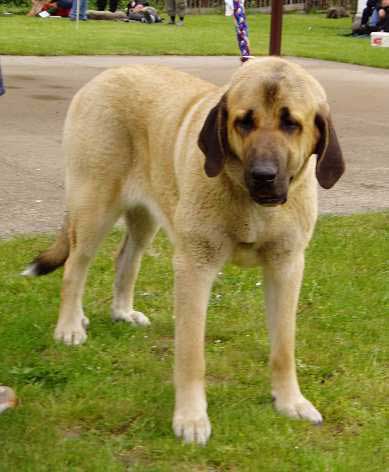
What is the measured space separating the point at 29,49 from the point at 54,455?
15772mm


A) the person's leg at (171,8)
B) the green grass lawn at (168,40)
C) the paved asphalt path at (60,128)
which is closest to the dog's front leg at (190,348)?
the paved asphalt path at (60,128)

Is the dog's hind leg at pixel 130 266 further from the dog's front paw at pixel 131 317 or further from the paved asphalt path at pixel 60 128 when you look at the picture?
the paved asphalt path at pixel 60 128

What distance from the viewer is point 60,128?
11.2 m

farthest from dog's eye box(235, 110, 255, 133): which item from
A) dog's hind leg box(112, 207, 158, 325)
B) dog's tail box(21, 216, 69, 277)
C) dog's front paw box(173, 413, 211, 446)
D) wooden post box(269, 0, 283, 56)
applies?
wooden post box(269, 0, 283, 56)

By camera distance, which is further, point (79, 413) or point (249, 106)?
point (79, 413)

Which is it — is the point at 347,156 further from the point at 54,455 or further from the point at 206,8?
the point at 206,8

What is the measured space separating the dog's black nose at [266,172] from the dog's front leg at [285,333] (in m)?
0.67

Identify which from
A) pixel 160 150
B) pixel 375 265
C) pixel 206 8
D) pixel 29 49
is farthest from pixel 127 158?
pixel 206 8

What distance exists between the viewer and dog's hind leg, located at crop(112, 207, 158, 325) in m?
5.47

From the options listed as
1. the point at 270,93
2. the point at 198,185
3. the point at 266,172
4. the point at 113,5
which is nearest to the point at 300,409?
the point at 198,185

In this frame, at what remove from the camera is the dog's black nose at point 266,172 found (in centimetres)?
366

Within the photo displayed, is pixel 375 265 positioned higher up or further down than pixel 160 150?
further down

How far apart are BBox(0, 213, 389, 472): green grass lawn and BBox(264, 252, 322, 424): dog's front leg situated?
90 mm

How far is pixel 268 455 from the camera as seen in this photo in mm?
3979
